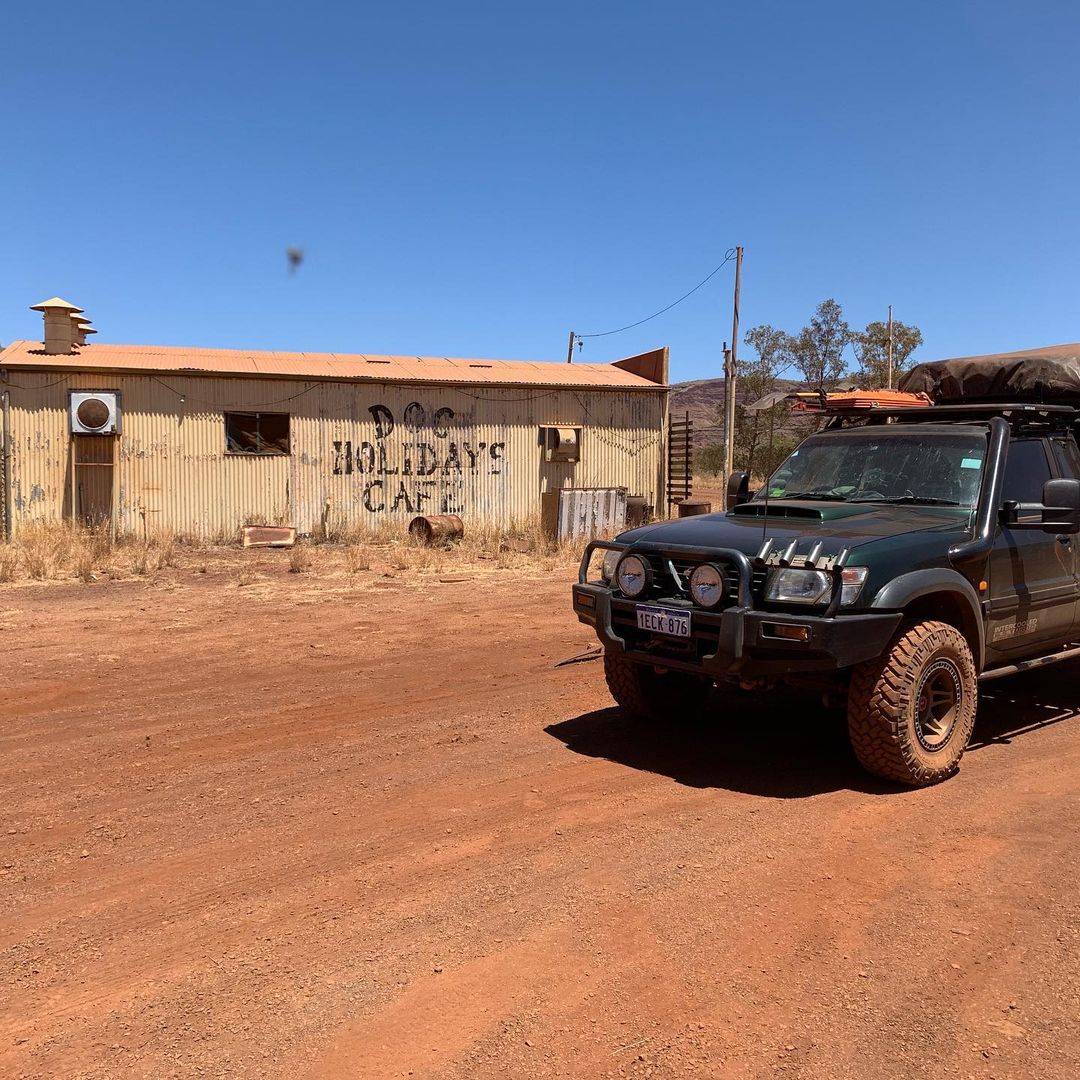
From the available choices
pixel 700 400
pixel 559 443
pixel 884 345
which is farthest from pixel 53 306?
pixel 700 400

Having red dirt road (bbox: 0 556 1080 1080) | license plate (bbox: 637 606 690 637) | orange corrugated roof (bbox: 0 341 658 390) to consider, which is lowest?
red dirt road (bbox: 0 556 1080 1080)

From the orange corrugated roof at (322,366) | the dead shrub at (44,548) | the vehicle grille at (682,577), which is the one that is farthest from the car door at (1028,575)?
the orange corrugated roof at (322,366)

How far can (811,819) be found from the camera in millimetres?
4391

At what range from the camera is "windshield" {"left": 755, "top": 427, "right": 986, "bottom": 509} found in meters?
5.58

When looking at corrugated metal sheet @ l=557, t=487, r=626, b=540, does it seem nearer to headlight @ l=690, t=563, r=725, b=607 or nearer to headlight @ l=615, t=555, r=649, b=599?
headlight @ l=615, t=555, r=649, b=599

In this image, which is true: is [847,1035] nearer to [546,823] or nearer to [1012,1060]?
[1012,1060]

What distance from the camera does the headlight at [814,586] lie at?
4.52 metres

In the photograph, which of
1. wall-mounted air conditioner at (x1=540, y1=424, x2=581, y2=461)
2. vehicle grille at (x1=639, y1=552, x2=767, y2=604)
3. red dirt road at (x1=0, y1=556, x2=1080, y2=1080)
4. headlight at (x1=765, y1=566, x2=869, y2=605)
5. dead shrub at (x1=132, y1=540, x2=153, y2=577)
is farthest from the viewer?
wall-mounted air conditioner at (x1=540, y1=424, x2=581, y2=461)

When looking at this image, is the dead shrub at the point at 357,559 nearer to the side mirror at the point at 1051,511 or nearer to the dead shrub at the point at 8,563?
the dead shrub at the point at 8,563

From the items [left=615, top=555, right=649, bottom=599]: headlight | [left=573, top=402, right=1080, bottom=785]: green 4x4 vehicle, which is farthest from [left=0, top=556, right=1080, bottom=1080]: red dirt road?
[left=615, top=555, right=649, bottom=599]: headlight

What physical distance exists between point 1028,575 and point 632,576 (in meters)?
2.41

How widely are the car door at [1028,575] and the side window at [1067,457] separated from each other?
0.28 feet

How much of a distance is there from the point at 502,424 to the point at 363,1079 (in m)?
18.5

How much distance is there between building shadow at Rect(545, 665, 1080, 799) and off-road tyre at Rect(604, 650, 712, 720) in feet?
0.35
